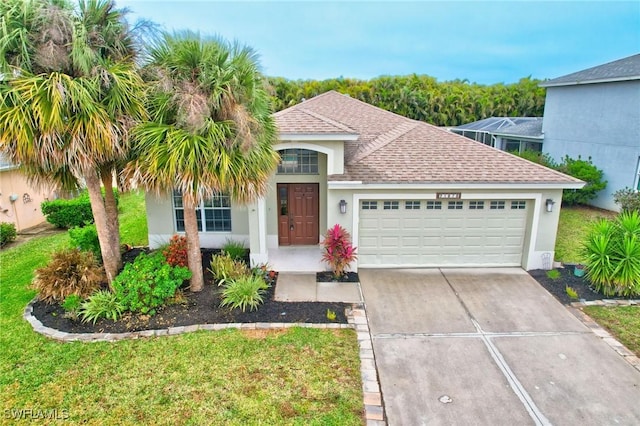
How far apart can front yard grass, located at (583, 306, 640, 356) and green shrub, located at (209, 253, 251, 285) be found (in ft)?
27.8

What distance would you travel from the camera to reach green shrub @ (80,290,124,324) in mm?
8539

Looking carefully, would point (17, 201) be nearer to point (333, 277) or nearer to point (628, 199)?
point (333, 277)

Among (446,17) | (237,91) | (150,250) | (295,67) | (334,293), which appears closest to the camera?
(237,91)

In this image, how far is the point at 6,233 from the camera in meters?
13.8

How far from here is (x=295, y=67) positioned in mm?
37094

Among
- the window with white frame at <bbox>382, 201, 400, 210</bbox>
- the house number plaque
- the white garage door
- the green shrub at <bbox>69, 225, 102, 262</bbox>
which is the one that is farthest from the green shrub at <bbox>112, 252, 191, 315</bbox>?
the house number plaque

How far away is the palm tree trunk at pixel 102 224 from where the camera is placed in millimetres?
8875

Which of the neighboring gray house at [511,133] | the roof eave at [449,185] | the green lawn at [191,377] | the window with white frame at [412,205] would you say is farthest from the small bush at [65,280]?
the neighboring gray house at [511,133]

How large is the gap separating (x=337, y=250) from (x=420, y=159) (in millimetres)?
3803

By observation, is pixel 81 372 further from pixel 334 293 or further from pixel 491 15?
pixel 491 15

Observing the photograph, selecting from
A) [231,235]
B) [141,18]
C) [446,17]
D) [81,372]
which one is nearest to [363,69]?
[446,17]

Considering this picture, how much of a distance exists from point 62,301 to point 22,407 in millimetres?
3544

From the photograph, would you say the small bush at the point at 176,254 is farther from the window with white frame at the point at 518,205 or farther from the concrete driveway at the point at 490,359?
the window with white frame at the point at 518,205

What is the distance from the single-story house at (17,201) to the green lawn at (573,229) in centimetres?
1803
